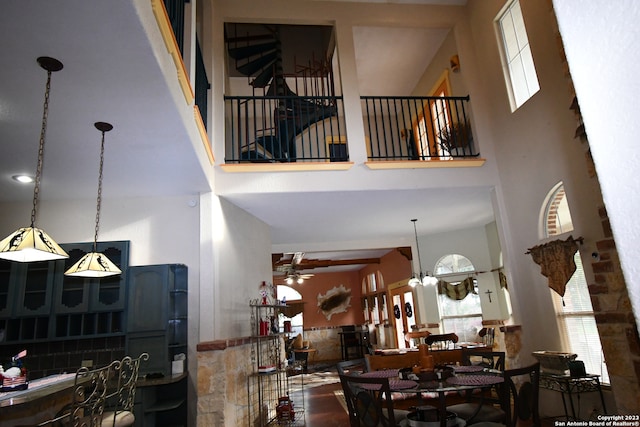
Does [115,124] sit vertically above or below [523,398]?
above

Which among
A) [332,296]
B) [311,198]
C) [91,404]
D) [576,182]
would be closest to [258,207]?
[311,198]

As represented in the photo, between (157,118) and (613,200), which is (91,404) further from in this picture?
(613,200)

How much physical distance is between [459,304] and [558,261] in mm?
4386

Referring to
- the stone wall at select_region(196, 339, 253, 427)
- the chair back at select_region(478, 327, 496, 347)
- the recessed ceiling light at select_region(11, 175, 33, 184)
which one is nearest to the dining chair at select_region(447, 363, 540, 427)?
the stone wall at select_region(196, 339, 253, 427)

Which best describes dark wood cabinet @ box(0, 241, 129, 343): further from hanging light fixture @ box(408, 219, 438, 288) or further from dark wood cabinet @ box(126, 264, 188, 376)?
hanging light fixture @ box(408, 219, 438, 288)

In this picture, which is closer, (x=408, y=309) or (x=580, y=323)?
(x=580, y=323)

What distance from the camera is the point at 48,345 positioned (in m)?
4.57

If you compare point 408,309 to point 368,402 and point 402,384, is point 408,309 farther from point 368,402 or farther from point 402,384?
point 368,402

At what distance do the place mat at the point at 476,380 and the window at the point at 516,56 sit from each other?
3.40 meters

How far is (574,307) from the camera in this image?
4.41 metres

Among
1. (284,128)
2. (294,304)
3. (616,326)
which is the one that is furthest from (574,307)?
(294,304)

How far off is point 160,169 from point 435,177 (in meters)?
3.44

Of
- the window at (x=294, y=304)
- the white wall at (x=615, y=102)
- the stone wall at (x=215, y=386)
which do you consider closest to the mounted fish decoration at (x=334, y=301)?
the window at (x=294, y=304)

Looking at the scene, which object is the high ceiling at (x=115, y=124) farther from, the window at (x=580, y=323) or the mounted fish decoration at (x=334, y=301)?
the mounted fish decoration at (x=334, y=301)
